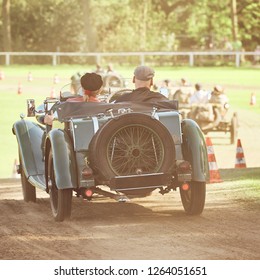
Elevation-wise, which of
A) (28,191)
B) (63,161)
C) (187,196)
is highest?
(63,161)

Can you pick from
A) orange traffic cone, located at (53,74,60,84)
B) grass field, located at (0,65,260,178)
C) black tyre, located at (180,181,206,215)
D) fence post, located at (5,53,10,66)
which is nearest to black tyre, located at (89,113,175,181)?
black tyre, located at (180,181,206,215)

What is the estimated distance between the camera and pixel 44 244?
30.3 feet

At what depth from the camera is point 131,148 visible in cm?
987

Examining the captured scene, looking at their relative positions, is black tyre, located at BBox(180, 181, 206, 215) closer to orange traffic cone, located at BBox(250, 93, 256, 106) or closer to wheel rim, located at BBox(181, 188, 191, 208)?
wheel rim, located at BBox(181, 188, 191, 208)

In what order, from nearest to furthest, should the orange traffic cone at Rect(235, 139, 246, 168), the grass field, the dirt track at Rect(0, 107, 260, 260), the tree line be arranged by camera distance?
the dirt track at Rect(0, 107, 260, 260), the orange traffic cone at Rect(235, 139, 246, 168), the tree line, the grass field

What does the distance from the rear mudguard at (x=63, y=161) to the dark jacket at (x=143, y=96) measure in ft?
2.50

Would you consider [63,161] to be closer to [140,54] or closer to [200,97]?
[200,97]

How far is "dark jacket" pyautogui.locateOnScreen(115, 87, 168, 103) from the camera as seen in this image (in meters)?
10.5

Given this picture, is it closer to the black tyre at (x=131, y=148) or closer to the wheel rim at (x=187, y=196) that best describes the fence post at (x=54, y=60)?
the wheel rim at (x=187, y=196)

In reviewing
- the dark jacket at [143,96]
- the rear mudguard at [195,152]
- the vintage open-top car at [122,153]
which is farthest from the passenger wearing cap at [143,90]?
the rear mudguard at [195,152]

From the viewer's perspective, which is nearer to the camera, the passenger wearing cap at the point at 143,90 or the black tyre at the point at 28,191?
the passenger wearing cap at the point at 143,90

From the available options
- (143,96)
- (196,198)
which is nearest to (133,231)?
(196,198)

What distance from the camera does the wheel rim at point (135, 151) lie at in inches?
387

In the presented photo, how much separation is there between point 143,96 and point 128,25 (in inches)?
990
